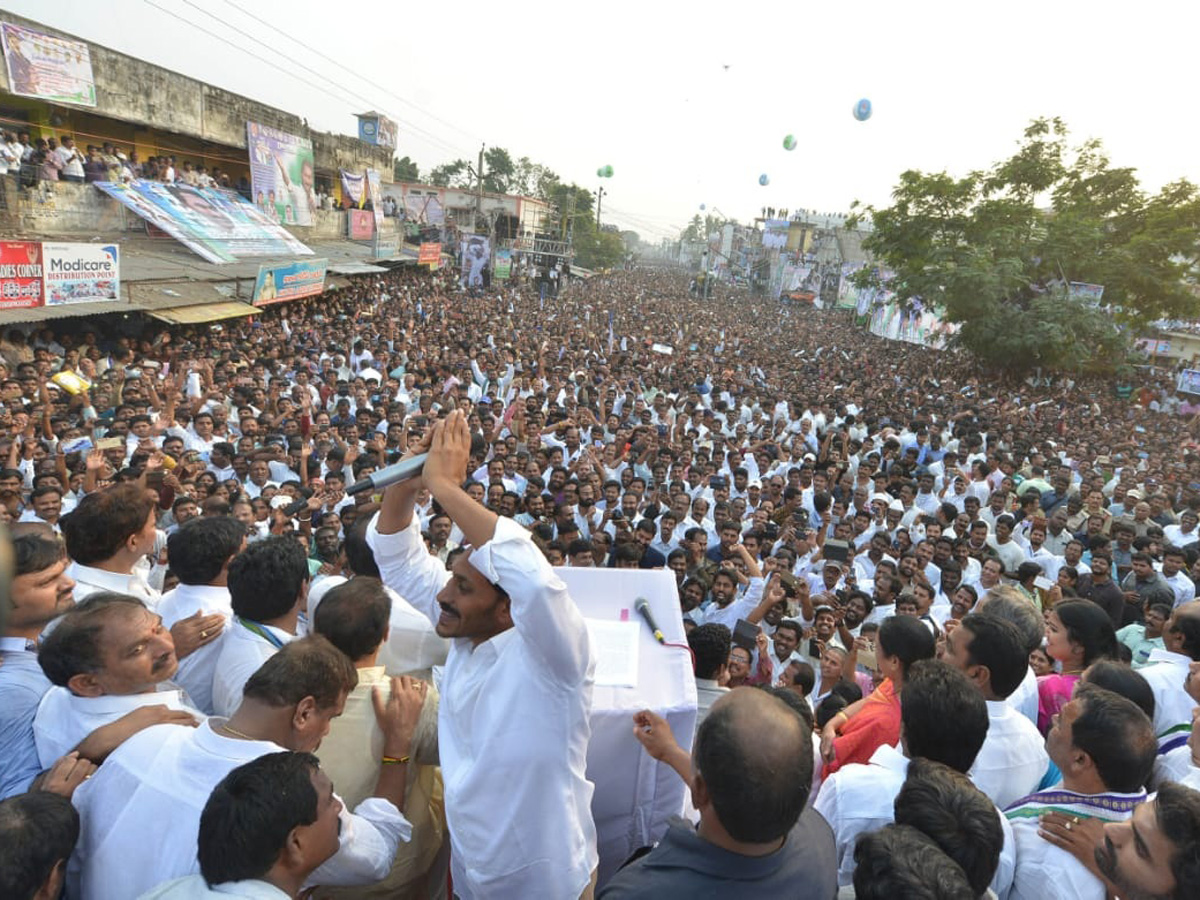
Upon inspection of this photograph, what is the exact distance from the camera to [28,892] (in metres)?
1.41

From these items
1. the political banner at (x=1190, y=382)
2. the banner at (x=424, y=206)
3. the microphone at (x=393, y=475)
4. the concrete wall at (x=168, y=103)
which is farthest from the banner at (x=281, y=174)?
the political banner at (x=1190, y=382)

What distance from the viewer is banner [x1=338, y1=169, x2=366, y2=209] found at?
24.7m

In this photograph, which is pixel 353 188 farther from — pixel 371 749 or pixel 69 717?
pixel 371 749

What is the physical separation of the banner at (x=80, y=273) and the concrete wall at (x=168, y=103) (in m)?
4.80

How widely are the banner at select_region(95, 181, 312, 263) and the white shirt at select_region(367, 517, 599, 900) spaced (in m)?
15.8

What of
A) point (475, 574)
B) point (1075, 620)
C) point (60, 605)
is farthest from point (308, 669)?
point (1075, 620)

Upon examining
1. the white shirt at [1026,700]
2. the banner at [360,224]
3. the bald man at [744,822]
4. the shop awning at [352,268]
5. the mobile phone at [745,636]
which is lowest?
the mobile phone at [745,636]

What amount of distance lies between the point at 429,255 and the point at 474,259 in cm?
212

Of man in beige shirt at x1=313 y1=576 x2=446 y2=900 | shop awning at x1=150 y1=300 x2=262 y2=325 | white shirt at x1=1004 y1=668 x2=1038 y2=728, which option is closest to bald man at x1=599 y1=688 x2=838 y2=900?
man in beige shirt at x1=313 y1=576 x2=446 y2=900

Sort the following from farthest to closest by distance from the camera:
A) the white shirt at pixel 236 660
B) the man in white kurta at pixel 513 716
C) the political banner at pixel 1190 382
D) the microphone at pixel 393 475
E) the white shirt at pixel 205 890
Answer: the political banner at pixel 1190 382 → the white shirt at pixel 236 660 → the microphone at pixel 393 475 → the man in white kurta at pixel 513 716 → the white shirt at pixel 205 890

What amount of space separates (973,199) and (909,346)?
767 cm

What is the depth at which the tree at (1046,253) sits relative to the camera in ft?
53.2

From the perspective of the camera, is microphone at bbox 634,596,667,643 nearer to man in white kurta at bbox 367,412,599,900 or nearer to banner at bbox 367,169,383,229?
man in white kurta at bbox 367,412,599,900

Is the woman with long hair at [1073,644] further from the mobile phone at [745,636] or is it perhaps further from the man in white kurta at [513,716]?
the man in white kurta at [513,716]
